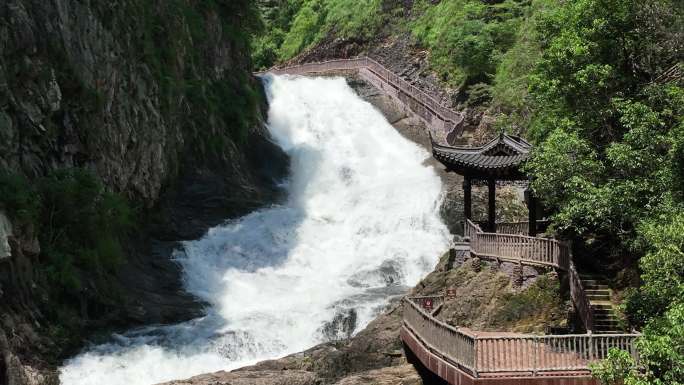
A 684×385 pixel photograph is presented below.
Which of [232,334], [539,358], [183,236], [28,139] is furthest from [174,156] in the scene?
[539,358]

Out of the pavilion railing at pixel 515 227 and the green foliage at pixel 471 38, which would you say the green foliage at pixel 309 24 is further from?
the pavilion railing at pixel 515 227

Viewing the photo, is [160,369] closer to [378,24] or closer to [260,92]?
[260,92]

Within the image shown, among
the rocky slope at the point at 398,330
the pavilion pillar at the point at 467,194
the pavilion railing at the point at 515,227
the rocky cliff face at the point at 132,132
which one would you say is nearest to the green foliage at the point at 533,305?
the rocky slope at the point at 398,330

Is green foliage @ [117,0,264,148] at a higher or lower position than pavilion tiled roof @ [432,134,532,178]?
higher

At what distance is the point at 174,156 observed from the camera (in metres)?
40.5

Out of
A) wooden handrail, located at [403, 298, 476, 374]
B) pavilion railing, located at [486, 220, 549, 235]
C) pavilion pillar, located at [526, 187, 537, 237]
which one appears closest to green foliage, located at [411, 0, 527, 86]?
pavilion railing, located at [486, 220, 549, 235]

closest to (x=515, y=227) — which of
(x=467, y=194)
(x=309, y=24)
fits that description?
(x=467, y=194)

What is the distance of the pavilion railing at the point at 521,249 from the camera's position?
21.4 meters

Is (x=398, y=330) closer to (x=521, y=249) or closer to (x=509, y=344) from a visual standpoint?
(x=521, y=249)

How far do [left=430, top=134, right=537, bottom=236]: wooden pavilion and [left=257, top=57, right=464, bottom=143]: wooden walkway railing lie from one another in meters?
21.6

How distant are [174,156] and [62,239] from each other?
39.2ft

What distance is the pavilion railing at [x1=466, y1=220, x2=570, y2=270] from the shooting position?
21.4 metres

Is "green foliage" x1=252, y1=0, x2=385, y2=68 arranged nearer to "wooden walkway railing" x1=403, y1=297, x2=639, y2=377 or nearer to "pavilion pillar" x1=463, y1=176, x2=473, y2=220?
"pavilion pillar" x1=463, y1=176, x2=473, y2=220

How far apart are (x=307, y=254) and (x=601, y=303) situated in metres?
18.2
